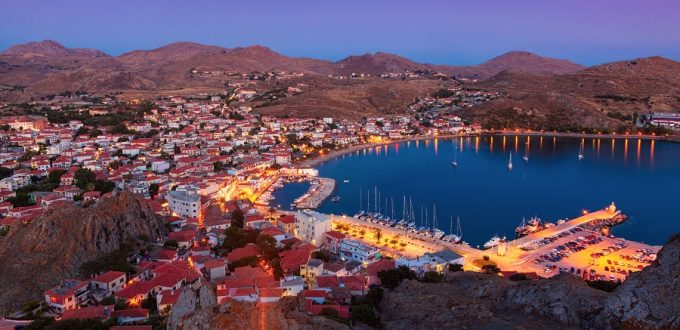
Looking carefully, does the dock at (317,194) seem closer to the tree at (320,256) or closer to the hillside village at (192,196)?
the hillside village at (192,196)

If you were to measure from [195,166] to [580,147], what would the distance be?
33.0 m

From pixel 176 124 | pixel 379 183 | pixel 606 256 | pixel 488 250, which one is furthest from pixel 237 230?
pixel 176 124

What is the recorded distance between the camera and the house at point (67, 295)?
40.4ft

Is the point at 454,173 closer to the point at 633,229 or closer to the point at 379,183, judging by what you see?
the point at 379,183

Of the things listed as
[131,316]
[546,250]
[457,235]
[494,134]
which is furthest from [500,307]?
[494,134]

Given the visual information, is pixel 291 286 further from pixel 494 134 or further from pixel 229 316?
pixel 494 134

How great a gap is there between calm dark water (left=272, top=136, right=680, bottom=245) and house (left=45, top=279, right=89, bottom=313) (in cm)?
1304

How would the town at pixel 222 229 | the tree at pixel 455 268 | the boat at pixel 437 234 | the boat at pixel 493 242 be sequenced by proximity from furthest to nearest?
the boat at pixel 437 234 → the boat at pixel 493 242 → the tree at pixel 455 268 → the town at pixel 222 229

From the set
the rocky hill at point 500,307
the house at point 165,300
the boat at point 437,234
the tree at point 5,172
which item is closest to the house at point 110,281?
the house at point 165,300

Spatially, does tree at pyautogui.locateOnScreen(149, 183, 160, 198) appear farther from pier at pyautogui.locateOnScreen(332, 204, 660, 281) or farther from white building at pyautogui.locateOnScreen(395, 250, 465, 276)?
white building at pyautogui.locateOnScreen(395, 250, 465, 276)

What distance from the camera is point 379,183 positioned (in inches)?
1238

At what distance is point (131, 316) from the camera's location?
11391mm

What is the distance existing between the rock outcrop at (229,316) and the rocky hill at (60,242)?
23.6ft

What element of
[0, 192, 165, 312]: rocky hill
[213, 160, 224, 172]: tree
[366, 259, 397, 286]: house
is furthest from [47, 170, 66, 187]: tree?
[366, 259, 397, 286]: house
